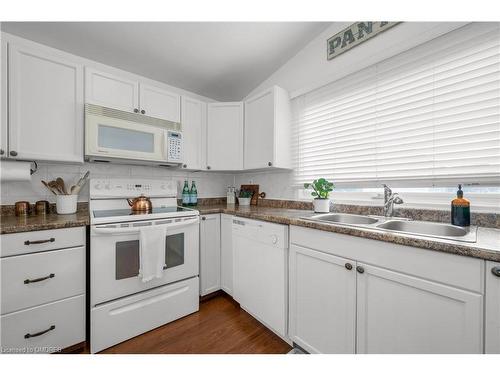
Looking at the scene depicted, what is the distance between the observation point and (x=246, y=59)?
87.4 inches

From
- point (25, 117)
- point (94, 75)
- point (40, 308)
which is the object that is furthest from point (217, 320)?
point (94, 75)

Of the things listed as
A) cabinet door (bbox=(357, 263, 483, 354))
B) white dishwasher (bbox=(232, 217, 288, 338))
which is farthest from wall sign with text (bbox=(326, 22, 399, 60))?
cabinet door (bbox=(357, 263, 483, 354))

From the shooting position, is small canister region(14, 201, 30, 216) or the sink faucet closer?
the sink faucet

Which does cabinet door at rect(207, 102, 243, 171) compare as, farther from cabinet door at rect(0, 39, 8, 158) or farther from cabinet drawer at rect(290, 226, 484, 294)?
cabinet door at rect(0, 39, 8, 158)

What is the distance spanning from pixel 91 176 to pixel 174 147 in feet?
2.66

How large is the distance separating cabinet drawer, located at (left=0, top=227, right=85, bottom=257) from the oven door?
0.31 feet

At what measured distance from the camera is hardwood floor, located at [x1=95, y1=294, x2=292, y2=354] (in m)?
1.44

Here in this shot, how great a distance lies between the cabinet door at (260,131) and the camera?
2.17 meters

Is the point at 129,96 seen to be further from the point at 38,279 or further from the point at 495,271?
the point at 495,271

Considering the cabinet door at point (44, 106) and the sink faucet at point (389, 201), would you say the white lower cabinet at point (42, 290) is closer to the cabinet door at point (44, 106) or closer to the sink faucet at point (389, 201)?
the cabinet door at point (44, 106)

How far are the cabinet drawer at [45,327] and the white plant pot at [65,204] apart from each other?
71cm

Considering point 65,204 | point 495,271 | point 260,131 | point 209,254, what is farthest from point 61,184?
point 495,271
